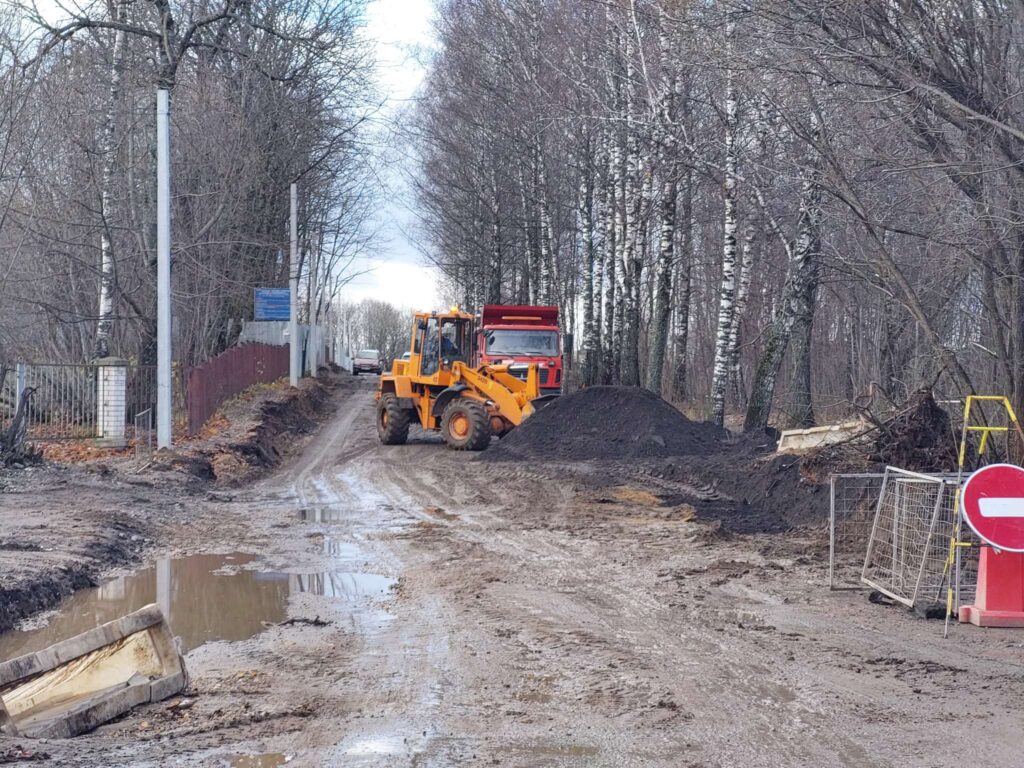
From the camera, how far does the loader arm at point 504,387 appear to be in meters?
23.0

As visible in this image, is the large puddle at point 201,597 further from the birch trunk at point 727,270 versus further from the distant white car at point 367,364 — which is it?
the distant white car at point 367,364

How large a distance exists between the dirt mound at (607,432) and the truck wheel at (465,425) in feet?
2.01

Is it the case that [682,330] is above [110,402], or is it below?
above

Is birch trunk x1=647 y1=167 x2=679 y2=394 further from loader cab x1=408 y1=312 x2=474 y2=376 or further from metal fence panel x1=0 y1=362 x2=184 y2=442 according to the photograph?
metal fence panel x1=0 y1=362 x2=184 y2=442

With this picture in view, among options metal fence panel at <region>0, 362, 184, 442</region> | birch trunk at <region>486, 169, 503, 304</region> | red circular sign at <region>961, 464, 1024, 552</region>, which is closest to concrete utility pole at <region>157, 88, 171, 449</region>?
metal fence panel at <region>0, 362, 184, 442</region>

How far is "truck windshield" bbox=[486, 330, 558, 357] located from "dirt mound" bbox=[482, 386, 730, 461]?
15.4ft

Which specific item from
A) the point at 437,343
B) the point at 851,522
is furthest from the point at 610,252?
the point at 851,522

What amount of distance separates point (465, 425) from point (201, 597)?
1273cm

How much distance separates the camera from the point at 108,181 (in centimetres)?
2348

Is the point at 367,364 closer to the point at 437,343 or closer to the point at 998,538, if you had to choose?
the point at 437,343

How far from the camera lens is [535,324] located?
28156 mm

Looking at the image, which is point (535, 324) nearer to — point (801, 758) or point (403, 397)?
point (403, 397)

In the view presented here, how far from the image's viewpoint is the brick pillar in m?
22.0

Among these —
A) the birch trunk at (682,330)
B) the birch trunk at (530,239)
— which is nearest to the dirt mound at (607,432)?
the birch trunk at (682,330)
